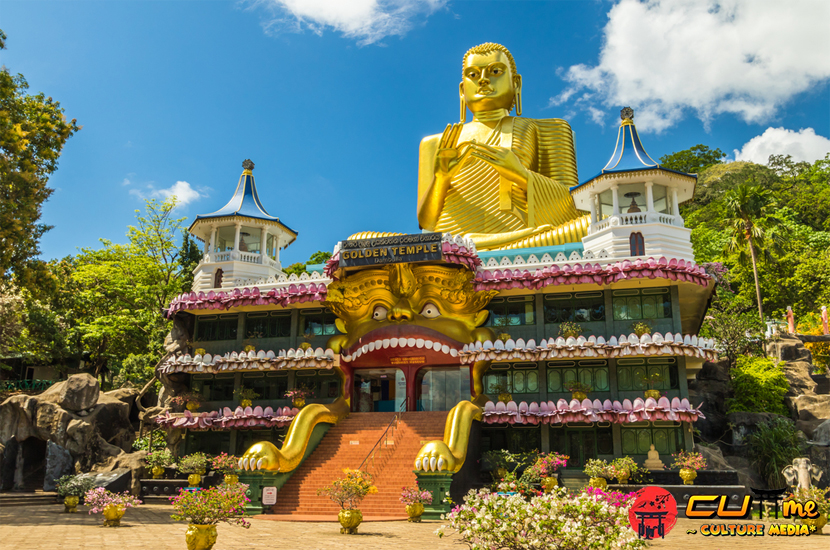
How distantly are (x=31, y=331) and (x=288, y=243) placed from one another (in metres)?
16.4

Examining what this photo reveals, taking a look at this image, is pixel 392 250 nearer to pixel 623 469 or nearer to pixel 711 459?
pixel 623 469

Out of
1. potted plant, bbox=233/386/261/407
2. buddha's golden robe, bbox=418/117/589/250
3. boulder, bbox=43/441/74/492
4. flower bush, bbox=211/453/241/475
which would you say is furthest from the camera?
buddha's golden robe, bbox=418/117/589/250

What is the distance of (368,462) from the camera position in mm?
21375

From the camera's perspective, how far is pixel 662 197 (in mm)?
27688

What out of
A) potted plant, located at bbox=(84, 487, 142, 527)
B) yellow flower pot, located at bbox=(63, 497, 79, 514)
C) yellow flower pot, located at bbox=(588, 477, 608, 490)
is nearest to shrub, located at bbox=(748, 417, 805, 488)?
yellow flower pot, located at bbox=(588, 477, 608, 490)

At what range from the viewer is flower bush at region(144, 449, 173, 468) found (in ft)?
84.8

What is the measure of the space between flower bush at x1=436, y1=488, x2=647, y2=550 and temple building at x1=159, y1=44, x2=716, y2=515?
407 inches

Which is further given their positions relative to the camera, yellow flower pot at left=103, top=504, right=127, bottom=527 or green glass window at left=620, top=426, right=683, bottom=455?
green glass window at left=620, top=426, right=683, bottom=455

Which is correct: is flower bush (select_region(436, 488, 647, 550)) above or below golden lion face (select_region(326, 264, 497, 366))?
below

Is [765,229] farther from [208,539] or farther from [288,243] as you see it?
[208,539]

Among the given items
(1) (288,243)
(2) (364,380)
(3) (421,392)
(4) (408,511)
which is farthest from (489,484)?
(1) (288,243)

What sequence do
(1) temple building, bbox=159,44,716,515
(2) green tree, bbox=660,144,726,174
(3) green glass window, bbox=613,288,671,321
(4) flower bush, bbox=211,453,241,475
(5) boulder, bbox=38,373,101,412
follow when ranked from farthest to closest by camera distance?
(2) green tree, bbox=660,144,726,174
(5) boulder, bbox=38,373,101,412
(3) green glass window, bbox=613,288,671,321
(4) flower bush, bbox=211,453,241,475
(1) temple building, bbox=159,44,716,515

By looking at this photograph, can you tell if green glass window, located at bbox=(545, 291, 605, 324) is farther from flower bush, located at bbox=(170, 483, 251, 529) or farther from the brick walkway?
flower bush, located at bbox=(170, 483, 251, 529)

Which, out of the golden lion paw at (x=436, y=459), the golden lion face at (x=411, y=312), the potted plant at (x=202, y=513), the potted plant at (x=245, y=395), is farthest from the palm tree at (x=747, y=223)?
the potted plant at (x=202, y=513)
